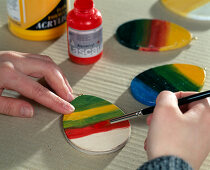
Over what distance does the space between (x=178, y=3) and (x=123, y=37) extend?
0.81ft

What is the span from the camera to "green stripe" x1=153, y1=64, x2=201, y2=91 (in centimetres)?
73

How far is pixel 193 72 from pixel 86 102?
258 mm

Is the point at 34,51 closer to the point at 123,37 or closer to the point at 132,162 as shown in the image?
the point at 123,37

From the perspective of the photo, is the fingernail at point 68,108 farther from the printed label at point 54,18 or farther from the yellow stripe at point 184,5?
the yellow stripe at point 184,5

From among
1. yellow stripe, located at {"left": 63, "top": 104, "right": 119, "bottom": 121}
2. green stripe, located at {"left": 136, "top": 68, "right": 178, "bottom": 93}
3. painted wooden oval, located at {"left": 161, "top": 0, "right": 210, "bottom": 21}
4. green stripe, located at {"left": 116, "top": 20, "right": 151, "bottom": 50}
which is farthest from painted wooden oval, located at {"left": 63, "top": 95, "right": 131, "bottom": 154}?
painted wooden oval, located at {"left": 161, "top": 0, "right": 210, "bottom": 21}

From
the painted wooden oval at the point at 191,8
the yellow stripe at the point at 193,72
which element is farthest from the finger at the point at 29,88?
the painted wooden oval at the point at 191,8

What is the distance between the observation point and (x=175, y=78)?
75cm

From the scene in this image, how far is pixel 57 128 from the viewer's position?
655 mm

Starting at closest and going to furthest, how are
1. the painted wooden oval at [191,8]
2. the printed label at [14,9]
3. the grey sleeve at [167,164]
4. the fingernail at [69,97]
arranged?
the grey sleeve at [167,164]
the fingernail at [69,97]
the printed label at [14,9]
the painted wooden oval at [191,8]

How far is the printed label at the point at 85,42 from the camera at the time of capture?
2.50 feet

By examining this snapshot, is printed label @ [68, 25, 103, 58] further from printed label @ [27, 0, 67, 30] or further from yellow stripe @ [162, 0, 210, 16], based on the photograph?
yellow stripe @ [162, 0, 210, 16]

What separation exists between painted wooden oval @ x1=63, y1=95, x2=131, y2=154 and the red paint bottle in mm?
140

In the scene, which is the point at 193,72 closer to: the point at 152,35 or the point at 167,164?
the point at 152,35

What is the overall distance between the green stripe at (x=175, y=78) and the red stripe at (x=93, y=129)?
0.53 ft
